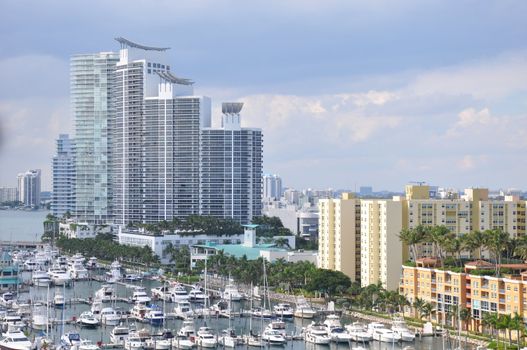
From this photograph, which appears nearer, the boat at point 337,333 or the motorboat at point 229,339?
the motorboat at point 229,339

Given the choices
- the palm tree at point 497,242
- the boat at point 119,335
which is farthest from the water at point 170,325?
the palm tree at point 497,242

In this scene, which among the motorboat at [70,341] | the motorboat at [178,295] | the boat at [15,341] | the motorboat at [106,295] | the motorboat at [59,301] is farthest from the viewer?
the motorboat at [106,295]

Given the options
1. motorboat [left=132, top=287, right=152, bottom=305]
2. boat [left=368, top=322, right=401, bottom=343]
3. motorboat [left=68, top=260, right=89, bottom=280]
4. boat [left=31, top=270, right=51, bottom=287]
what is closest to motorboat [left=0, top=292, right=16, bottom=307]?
motorboat [left=132, top=287, right=152, bottom=305]

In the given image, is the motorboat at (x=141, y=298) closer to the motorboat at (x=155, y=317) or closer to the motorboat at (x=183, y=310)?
the motorboat at (x=183, y=310)

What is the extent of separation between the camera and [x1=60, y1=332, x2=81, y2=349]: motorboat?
837 inches

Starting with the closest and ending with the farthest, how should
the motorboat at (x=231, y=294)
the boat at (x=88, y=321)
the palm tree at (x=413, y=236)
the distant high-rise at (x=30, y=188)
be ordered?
the boat at (x=88, y=321) → the palm tree at (x=413, y=236) → the motorboat at (x=231, y=294) → the distant high-rise at (x=30, y=188)

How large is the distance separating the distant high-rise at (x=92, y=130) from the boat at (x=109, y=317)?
107ft

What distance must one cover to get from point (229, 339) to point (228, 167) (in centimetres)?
3134

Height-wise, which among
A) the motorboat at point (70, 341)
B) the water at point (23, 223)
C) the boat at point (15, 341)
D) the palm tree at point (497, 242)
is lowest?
the motorboat at point (70, 341)

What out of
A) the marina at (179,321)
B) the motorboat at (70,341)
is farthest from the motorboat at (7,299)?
the motorboat at (70,341)

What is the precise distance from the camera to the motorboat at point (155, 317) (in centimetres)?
2580

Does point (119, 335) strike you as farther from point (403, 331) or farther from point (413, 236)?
point (413, 236)

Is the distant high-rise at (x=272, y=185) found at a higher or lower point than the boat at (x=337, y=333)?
higher

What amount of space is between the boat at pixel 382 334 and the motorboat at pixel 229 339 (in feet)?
10.7
